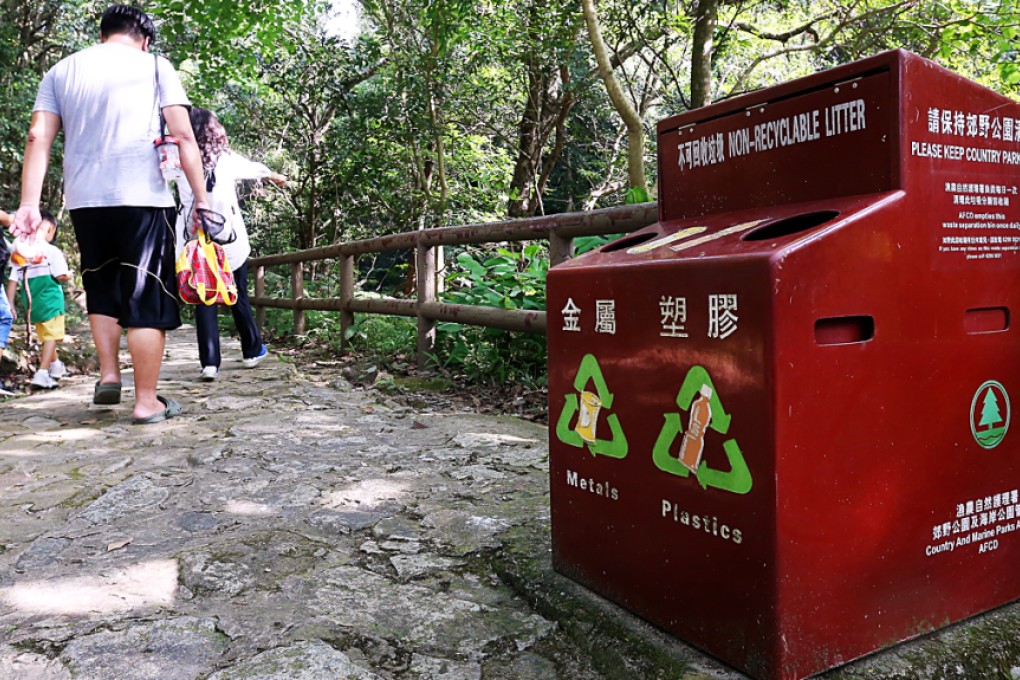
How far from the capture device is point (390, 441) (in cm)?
349

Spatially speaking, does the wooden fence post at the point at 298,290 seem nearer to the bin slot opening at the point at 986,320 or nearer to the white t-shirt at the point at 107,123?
the white t-shirt at the point at 107,123

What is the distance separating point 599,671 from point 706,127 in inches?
46.6

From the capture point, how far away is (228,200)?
533 centimetres

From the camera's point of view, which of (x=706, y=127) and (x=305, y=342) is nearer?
(x=706, y=127)

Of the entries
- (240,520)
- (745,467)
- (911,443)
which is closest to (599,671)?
(745,467)

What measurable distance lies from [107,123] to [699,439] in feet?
11.6

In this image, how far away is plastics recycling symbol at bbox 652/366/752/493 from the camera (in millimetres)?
1322

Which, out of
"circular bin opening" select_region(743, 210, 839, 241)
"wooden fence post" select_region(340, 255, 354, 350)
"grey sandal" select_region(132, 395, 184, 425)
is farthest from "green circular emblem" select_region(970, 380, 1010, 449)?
"wooden fence post" select_region(340, 255, 354, 350)

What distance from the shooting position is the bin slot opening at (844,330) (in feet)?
4.28

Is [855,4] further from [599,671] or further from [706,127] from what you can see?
[599,671]

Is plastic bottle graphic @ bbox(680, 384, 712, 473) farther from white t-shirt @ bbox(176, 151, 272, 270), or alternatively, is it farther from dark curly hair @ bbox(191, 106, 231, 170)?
dark curly hair @ bbox(191, 106, 231, 170)

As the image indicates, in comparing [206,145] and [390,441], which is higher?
[206,145]

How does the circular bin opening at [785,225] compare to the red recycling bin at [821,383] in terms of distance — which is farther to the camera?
the circular bin opening at [785,225]

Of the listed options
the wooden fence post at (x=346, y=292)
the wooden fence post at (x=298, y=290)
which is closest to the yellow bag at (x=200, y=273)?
the wooden fence post at (x=346, y=292)
